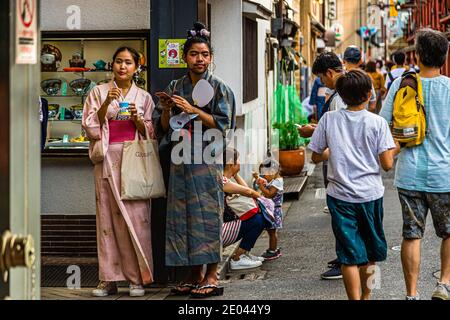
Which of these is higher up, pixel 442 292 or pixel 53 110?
pixel 53 110

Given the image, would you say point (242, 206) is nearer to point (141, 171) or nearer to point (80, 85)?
point (141, 171)

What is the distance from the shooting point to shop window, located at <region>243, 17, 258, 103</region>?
13.3 meters

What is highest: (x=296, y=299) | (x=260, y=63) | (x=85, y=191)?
(x=260, y=63)

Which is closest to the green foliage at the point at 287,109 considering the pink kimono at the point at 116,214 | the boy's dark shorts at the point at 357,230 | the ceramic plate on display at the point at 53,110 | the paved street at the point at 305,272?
the paved street at the point at 305,272

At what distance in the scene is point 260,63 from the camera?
16.0 meters

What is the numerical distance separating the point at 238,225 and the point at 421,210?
225 centimetres

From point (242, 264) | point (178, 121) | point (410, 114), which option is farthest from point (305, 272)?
point (410, 114)

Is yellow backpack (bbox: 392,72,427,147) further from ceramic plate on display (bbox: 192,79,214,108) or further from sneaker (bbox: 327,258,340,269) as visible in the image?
sneaker (bbox: 327,258,340,269)

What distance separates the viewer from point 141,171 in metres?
7.64

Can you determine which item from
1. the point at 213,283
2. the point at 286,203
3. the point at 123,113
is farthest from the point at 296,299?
the point at 286,203

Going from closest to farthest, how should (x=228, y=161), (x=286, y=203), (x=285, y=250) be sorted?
(x=228, y=161) → (x=285, y=250) → (x=286, y=203)

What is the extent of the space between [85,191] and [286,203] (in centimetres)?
573
